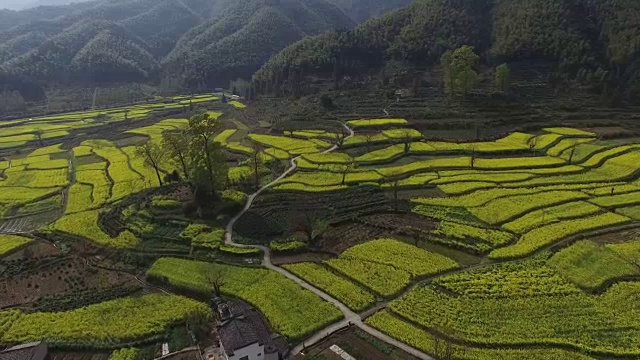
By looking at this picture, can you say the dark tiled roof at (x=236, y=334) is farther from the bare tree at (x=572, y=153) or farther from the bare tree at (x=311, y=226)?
the bare tree at (x=572, y=153)

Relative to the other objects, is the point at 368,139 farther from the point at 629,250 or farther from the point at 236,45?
the point at 236,45

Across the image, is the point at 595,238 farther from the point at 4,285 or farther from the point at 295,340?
the point at 4,285

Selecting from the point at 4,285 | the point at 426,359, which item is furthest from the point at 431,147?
the point at 4,285

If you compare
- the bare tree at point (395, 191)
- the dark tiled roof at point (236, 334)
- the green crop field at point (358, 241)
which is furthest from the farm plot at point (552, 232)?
the dark tiled roof at point (236, 334)

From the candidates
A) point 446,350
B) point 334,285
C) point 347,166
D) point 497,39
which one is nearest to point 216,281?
point 334,285

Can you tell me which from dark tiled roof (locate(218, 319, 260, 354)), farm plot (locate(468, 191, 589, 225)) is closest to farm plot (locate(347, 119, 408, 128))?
farm plot (locate(468, 191, 589, 225))

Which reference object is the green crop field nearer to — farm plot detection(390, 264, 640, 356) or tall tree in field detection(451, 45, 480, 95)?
farm plot detection(390, 264, 640, 356)
